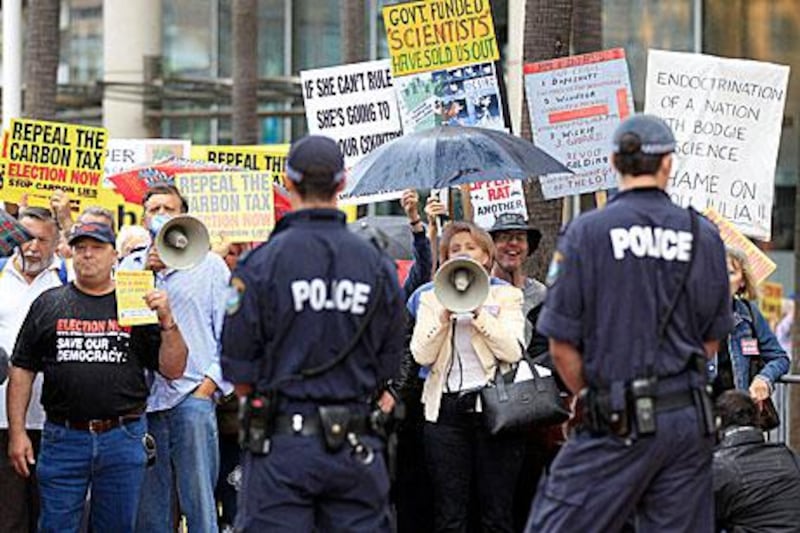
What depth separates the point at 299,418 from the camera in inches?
284

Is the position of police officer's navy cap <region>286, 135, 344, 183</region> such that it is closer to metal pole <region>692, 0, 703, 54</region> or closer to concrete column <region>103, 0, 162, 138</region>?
metal pole <region>692, 0, 703, 54</region>

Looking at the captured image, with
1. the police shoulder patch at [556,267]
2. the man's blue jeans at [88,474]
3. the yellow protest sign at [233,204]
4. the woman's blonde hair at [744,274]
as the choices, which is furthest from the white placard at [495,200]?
the police shoulder patch at [556,267]

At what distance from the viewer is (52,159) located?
12.2 metres

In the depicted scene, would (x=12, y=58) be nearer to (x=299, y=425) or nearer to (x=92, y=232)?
(x=92, y=232)

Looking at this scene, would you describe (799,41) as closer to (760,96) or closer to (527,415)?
(760,96)

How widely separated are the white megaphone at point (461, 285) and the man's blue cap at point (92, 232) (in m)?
1.63

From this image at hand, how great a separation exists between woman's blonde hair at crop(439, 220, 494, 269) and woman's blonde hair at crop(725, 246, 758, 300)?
1.27m

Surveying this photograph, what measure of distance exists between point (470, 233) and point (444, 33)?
2.26 metres

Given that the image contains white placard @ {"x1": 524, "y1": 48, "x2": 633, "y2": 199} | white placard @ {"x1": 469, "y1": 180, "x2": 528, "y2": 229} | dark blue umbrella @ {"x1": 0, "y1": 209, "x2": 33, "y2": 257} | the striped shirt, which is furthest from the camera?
white placard @ {"x1": 469, "y1": 180, "x2": 528, "y2": 229}

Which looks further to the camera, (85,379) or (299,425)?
(85,379)

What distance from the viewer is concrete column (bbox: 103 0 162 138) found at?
2802 cm

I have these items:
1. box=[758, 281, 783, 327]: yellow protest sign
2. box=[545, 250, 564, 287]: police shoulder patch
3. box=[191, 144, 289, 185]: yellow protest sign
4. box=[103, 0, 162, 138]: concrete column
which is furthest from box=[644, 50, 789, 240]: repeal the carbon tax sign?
box=[103, 0, 162, 138]: concrete column

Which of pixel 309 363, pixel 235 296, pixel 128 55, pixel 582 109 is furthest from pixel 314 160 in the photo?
pixel 128 55

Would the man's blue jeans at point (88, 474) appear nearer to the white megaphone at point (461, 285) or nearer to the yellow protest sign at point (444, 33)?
the white megaphone at point (461, 285)
